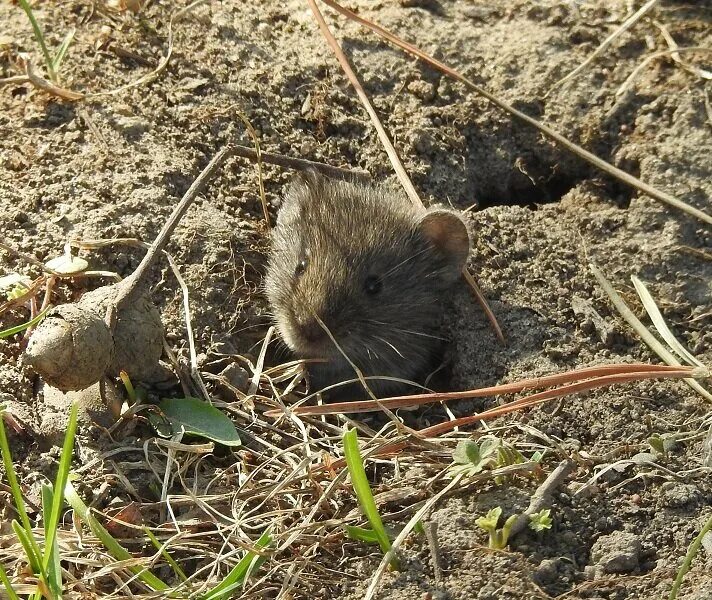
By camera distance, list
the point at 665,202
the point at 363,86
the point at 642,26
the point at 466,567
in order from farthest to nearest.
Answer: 1. the point at 642,26
2. the point at 363,86
3. the point at 665,202
4. the point at 466,567

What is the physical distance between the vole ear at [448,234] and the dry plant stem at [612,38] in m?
1.23

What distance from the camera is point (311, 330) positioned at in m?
4.38

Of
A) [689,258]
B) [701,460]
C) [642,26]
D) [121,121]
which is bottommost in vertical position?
[701,460]

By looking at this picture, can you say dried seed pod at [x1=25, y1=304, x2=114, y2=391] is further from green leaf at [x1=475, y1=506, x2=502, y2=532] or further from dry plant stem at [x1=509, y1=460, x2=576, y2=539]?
dry plant stem at [x1=509, y1=460, x2=576, y2=539]

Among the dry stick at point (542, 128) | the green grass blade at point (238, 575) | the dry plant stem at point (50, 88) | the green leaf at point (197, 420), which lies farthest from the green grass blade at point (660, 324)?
the dry plant stem at point (50, 88)

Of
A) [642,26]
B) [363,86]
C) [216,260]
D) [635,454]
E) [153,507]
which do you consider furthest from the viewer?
[642,26]

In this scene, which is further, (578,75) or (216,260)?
(578,75)

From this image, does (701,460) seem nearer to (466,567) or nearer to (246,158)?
(466,567)

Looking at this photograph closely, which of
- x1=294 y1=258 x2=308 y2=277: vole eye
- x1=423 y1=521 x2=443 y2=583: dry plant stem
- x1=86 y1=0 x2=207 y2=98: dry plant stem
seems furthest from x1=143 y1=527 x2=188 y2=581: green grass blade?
x1=86 y1=0 x2=207 y2=98: dry plant stem

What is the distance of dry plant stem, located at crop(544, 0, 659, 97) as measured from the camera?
214 inches

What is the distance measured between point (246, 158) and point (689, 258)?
2337 millimetres

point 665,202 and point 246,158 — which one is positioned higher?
point 246,158

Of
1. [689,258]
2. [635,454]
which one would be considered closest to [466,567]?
[635,454]

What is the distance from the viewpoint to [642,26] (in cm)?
577
